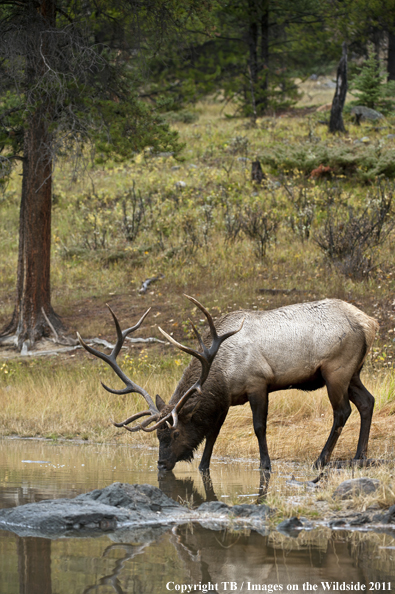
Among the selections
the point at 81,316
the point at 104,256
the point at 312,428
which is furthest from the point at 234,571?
the point at 104,256

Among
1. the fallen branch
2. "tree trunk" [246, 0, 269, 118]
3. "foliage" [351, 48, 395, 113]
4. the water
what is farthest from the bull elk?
"tree trunk" [246, 0, 269, 118]

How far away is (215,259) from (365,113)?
14174 mm

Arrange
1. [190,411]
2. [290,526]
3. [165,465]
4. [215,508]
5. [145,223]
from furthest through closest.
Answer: [145,223]
[190,411]
[165,465]
[215,508]
[290,526]

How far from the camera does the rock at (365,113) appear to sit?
98.7 ft

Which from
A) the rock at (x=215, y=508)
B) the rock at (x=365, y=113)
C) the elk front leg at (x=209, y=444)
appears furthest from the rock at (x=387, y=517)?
the rock at (x=365, y=113)

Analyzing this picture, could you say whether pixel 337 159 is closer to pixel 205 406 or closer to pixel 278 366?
pixel 278 366

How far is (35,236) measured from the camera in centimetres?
1593

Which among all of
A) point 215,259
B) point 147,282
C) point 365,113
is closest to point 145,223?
point 215,259

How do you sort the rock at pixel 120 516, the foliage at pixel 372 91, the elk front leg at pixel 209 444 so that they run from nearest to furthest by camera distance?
the rock at pixel 120 516 → the elk front leg at pixel 209 444 → the foliage at pixel 372 91

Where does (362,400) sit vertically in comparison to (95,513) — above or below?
below

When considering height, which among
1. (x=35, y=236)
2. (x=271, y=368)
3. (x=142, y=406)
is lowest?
(x=142, y=406)

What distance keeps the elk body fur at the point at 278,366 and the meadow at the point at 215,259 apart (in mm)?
1082

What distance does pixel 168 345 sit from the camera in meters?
15.5

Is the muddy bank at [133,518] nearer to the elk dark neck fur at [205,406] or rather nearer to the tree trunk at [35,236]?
the elk dark neck fur at [205,406]
